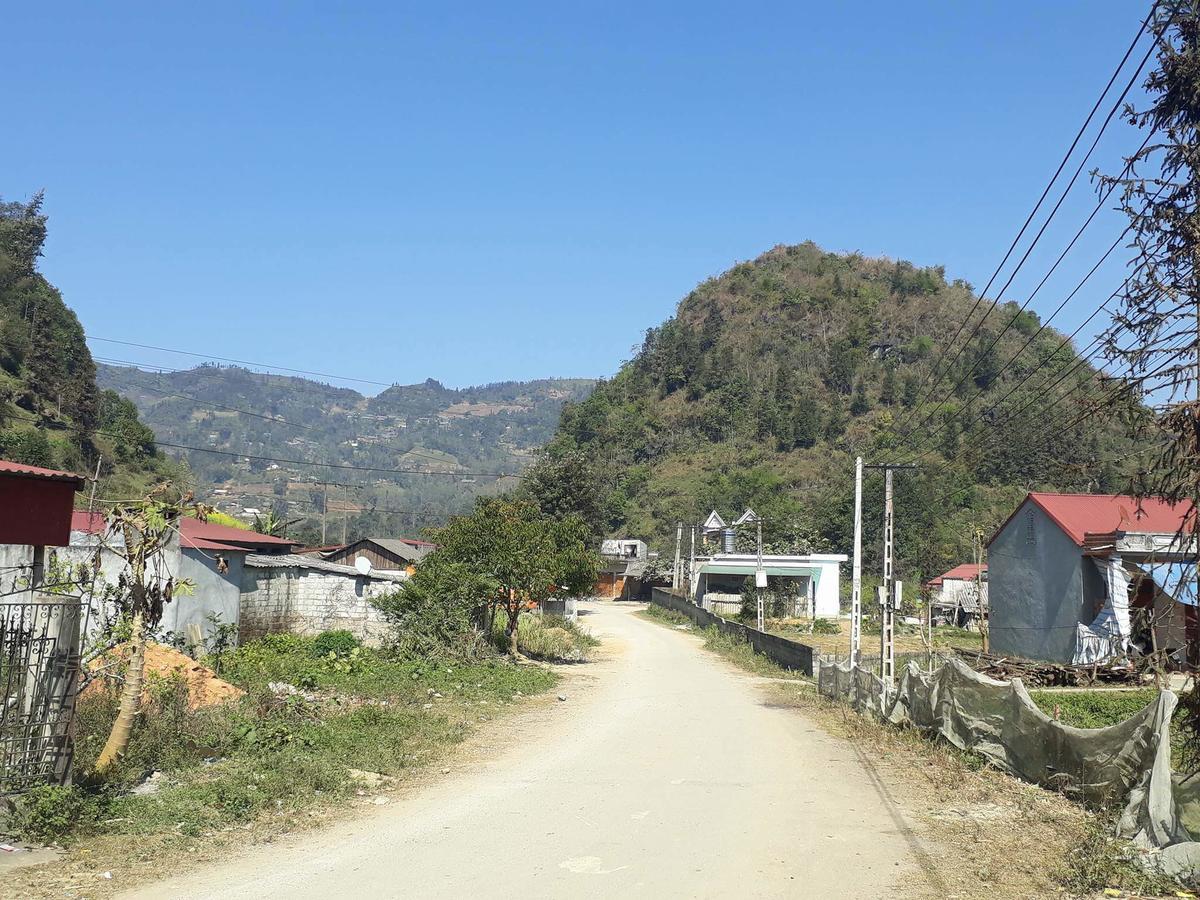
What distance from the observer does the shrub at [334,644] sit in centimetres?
2453

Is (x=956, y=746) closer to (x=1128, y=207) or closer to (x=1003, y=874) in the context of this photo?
(x=1003, y=874)

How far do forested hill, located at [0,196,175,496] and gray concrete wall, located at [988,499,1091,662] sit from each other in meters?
48.3

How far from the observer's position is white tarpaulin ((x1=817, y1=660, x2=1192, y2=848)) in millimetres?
9188

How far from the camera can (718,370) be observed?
14712cm

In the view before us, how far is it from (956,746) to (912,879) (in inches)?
269

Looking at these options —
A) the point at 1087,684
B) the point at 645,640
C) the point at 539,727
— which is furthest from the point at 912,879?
the point at 645,640

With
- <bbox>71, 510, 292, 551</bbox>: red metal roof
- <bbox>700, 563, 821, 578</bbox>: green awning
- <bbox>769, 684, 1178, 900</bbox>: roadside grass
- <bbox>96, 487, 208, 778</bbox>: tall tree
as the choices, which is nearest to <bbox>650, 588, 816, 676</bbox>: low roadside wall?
<bbox>700, 563, 821, 578</bbox>: green awning

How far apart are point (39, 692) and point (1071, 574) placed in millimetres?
30609

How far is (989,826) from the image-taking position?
10.7m

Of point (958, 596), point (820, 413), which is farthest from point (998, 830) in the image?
point (820, 413)

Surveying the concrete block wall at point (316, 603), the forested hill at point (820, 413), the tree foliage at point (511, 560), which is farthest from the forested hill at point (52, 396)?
the tree foliage at point (511, 560)

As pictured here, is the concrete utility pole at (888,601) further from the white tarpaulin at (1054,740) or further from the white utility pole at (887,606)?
the white tarpaulin at (1054,740)

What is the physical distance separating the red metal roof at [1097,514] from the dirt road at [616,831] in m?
18.3

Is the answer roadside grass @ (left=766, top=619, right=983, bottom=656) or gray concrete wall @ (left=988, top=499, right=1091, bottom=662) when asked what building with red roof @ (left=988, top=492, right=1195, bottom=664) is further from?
roadside grass @ (left=766, top=619, right=983, bottom=656)
